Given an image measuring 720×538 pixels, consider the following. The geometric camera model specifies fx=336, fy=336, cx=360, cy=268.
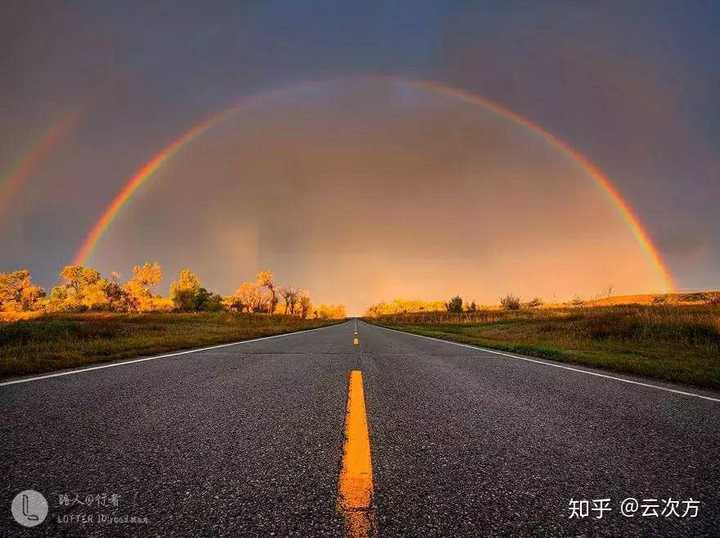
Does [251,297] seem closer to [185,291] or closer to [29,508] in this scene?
[185,291]

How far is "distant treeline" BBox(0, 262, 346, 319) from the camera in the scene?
6625cm

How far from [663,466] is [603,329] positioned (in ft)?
54.5

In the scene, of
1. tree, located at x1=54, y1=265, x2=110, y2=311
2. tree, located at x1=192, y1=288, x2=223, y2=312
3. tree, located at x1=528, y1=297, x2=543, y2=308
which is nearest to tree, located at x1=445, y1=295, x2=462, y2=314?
tree, located at x1=528, y1=297, x2=543, y2=308

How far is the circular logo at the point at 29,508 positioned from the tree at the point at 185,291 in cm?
7947

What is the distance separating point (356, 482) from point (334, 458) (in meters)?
0.38

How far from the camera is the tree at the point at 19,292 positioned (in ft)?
212

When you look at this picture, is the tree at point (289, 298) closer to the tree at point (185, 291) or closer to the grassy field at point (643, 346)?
the tree at point (185, 291)

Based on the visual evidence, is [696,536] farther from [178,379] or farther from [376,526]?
[178,379]

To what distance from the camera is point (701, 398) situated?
180 inches

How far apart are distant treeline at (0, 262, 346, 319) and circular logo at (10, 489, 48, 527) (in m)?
73.5

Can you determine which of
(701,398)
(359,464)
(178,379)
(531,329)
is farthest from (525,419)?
(531,329)

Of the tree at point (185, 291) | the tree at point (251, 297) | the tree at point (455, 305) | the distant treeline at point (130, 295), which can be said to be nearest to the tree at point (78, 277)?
the distant treeline at point (130, 295)

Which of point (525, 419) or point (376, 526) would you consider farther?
point (525, 419)

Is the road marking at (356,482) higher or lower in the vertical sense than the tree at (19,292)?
lower
